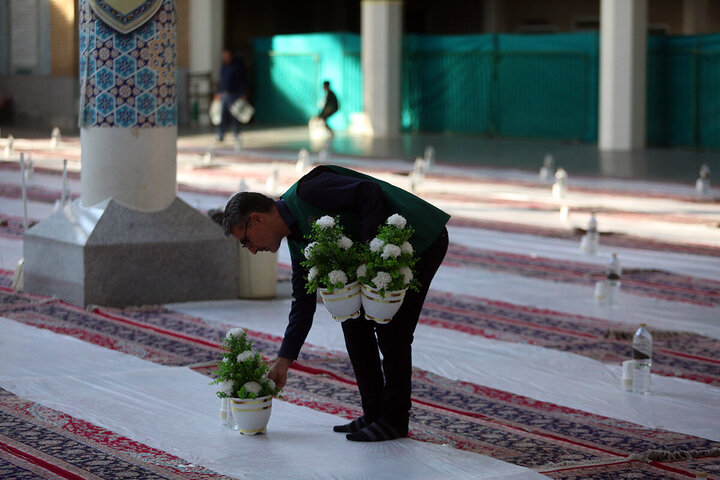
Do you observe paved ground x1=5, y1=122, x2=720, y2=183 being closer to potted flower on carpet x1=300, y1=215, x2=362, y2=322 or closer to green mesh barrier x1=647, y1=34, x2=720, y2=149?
green mesh barrier x1=647, y1=34, x2=720, y2=149

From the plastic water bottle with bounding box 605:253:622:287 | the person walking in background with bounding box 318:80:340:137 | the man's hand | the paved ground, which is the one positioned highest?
the person walking in background with bounding box 318:80:340:137

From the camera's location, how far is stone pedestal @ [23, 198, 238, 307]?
8.10 meters

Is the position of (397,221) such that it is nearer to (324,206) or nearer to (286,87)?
(324,206)

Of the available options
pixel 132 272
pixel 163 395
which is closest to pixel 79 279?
pixel 132 272

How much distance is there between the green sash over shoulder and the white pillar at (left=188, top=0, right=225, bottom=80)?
2381 centimetres

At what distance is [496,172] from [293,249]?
41.5 ft

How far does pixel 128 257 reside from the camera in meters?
8.19

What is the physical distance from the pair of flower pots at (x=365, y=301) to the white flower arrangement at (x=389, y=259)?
0.09 ft

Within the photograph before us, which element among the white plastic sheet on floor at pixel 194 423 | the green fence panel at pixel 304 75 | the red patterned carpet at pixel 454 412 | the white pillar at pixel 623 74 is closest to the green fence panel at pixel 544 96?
the white pillar at pixel 623 74

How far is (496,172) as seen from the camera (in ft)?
57.1

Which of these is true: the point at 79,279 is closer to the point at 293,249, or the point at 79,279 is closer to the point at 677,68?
the point at 293,249

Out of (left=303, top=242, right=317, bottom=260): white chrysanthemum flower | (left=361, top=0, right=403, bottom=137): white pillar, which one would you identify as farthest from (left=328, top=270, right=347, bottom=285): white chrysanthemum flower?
(left=361, top=0, right=403, bottom=137): white pillar

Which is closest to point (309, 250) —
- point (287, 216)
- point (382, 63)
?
point (287, 216)

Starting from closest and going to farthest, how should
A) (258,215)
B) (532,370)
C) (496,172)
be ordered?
(258,215), (532,370), (496,172)
